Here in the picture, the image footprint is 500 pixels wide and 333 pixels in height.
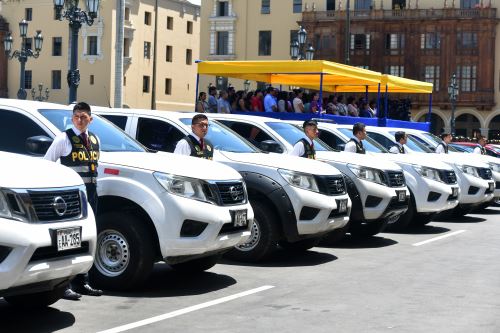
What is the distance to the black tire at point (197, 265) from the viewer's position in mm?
10406

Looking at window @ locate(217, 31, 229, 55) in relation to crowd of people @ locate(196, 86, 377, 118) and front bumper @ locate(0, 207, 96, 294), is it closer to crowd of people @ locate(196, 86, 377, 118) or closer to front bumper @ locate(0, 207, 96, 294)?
crowd of people @ locate(196, 86, 377, 118)

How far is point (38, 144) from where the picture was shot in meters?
8.70

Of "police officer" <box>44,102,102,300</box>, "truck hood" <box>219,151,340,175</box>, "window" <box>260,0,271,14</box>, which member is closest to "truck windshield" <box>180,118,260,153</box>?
"truck hood" <box>219,151,340,175</box>

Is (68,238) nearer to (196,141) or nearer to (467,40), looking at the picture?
(196,141)

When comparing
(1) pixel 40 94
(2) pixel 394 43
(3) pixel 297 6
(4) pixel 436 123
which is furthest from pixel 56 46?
(4) pixel 436 123

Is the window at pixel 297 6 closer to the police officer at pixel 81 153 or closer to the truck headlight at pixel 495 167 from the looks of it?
the truck headlight at pixel 495 167

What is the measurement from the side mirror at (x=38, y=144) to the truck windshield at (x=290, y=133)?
5566 mm

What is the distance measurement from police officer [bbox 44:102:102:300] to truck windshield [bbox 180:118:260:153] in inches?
127

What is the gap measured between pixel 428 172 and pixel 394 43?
5374cm

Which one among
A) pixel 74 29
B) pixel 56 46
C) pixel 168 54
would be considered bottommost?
pixel 74 29

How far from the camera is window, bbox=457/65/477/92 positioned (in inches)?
2628

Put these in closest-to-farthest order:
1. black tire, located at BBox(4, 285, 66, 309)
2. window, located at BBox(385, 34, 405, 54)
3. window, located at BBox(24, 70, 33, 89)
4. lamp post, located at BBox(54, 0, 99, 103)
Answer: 1. black tire, located at BBox(4, 285, 66, 309)
2. lamp post, located at BBox(54, 0, 99, 103)
3. window, located at BBox(385, 34, 405, 54)
4. window, located at BBox(24, 70, 33, 89)

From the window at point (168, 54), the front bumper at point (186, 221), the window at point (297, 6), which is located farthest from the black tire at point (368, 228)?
the window at point (168, 54)

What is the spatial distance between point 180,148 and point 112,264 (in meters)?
2.28
